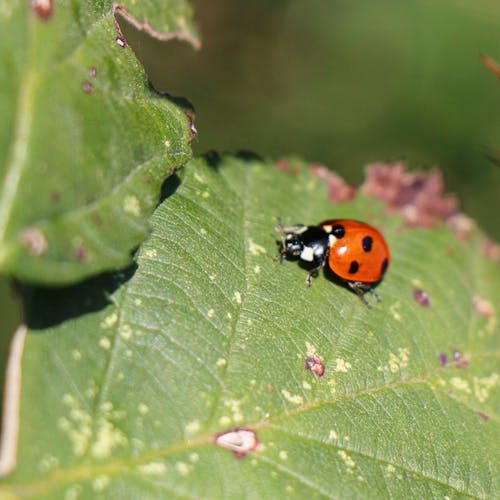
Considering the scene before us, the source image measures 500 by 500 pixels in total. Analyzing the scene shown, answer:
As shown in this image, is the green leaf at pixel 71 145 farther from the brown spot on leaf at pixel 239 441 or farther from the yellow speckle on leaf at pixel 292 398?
the yellow speckle on leaf at pixel 292 398

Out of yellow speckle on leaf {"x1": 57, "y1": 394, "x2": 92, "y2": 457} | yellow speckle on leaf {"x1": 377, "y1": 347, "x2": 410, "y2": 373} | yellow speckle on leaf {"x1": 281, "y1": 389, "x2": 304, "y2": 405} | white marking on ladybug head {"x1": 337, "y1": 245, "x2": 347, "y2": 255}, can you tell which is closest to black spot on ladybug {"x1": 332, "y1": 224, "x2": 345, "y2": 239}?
Result: white marking on ladybug head {"x1": 337, "y1": 245, "x2": 347, "y2": 255}

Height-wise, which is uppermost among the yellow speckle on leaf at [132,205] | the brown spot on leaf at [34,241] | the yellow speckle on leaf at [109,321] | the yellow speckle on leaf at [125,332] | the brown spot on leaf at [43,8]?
the brown spot on leaf at [43,8]

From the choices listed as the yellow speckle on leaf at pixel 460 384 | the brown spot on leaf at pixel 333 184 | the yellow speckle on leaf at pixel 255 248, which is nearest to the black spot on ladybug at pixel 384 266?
the brown spot on leaf at pixel 333 184

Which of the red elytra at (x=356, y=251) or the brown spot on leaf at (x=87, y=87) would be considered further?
the red elytra at (x=356, y=251)

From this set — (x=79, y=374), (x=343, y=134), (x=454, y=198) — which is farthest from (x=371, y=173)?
(x=343, y=134)

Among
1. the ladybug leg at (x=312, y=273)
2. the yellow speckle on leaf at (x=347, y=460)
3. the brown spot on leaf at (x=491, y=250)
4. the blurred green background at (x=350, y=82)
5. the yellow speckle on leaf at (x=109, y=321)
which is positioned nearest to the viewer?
the yellow speckle on leaf at (x=109, y=321)

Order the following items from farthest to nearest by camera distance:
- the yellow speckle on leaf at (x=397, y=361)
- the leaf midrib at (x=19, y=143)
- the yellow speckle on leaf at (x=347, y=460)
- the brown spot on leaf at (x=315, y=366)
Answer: the yellow speckle on leaf at (x=397, y=361) → the brown spot on leaf at (x=315, y=366) → the yellow speckle on leaf at (x=347, y=460) → the leaf midrib at (x=19, y=143)

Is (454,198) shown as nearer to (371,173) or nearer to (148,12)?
(371,173)
